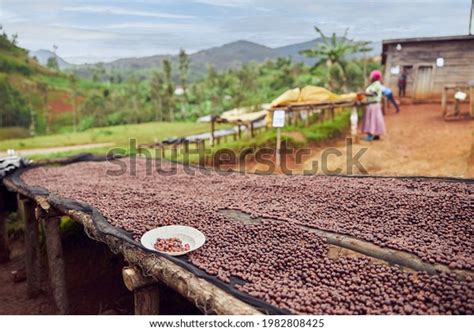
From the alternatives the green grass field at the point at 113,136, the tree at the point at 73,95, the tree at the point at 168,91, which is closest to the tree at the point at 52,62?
the green grass field at the point at 113,136

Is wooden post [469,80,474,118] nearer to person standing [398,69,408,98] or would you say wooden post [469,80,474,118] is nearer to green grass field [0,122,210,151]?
person standing [398,69,408,98]

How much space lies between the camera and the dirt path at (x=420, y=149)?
16.6 feet

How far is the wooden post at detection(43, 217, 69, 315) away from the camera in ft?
11.3

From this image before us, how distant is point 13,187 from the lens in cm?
405

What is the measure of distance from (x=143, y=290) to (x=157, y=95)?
49.3ft

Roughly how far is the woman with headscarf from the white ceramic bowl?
4.88m

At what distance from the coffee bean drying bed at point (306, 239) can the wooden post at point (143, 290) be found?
3.1 inches

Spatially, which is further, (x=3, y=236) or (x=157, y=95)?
(x=157, y=95)

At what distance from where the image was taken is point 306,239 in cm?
213

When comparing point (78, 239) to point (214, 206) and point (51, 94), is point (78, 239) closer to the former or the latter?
point (214, 206)

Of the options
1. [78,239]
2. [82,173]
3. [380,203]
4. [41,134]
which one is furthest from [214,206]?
[41,134]

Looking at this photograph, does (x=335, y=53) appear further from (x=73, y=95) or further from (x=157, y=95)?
(x=73, y=95)

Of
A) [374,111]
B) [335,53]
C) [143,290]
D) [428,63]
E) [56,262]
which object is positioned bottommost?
[56,262]

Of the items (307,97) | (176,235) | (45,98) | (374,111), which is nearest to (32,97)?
(45,98)
